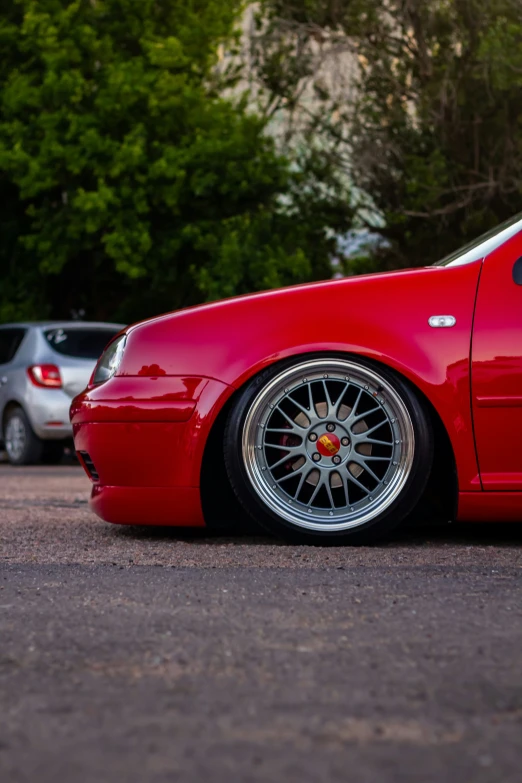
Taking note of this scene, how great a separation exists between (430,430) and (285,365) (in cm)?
63

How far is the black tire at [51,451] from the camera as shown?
1347 cm

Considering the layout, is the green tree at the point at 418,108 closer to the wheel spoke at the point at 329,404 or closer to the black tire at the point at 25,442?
the black tire at the point at 25,442

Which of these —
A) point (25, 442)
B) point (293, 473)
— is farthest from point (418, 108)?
point (293, 473)

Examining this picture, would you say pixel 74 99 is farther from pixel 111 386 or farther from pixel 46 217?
pixel 111 386

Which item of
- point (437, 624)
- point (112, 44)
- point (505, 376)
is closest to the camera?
point (437, 624)

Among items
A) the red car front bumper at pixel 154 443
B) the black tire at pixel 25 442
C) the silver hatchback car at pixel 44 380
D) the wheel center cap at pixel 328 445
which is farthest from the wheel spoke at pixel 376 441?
the black tire at pixel 25 442

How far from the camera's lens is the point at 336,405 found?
17.4 feet

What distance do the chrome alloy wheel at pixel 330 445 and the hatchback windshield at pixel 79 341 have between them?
799cm

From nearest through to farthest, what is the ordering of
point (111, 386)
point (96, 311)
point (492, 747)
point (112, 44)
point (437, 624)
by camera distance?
1. point (492, 747)
2. point (437, 624)
3. point (111, 386)
4. point (112, 44)
5. point (96, 311)

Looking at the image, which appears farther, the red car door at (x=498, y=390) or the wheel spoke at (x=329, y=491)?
the wheel spoke at (x=329, y=491)

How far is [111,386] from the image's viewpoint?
18.2 feet

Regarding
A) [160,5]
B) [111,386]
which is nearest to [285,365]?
[111,386]

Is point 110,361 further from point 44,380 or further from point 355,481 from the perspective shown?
point 44,380

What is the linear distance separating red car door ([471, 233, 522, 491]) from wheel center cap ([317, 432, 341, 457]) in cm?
55
